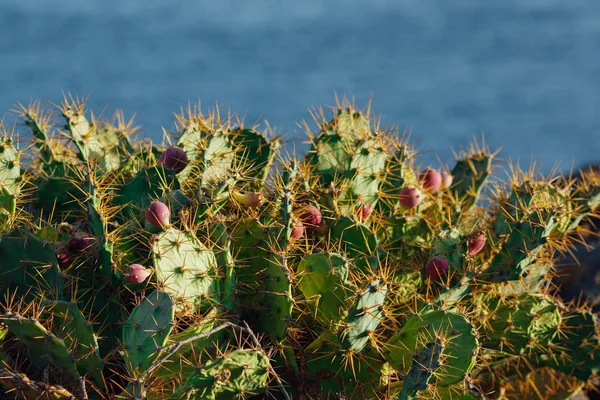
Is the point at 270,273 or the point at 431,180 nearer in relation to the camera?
the point at 270,273

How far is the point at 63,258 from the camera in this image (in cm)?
305

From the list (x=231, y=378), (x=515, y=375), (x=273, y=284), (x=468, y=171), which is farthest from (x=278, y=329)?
(x=468, y=171)

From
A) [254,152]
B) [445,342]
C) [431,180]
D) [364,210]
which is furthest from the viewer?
[431,180]

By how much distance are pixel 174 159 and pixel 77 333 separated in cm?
79

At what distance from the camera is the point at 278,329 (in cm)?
302

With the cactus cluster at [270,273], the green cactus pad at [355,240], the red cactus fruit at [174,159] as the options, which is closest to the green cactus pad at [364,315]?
the cactus cluster at [270,273]

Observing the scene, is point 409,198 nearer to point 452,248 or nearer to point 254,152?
point 452,248

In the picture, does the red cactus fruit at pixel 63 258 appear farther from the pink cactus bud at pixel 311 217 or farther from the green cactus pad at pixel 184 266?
the pink cactus bud at pixel 311 217

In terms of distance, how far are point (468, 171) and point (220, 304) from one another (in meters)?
1.66

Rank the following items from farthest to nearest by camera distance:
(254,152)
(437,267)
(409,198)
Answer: (254,152), (409,198), (437,267)

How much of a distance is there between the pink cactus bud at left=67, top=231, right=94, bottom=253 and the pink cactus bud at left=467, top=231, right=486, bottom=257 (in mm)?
1396

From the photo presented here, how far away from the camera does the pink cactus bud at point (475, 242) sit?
3.30 m

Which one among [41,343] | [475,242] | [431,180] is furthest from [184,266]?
[431,180]

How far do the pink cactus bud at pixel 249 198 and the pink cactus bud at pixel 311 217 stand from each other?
0.17 metres
